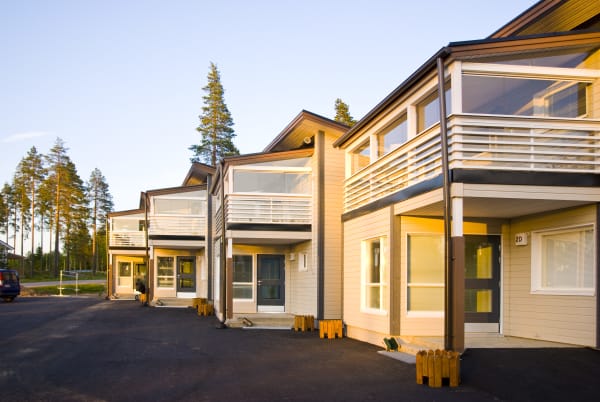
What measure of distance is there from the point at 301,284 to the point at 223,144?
35.6 metres

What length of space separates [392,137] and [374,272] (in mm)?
3280

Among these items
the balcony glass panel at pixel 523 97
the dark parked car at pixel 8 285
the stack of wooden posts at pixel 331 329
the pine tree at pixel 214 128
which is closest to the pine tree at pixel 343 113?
the pine tree at pixel 214 128

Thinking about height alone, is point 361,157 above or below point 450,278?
above

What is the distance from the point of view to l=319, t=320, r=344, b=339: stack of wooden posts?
1518cm

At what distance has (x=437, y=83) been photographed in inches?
414

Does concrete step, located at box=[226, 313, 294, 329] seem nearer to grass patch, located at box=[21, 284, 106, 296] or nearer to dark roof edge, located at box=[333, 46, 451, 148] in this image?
dark roof edge, located at box=[333, 46, 451, 148]

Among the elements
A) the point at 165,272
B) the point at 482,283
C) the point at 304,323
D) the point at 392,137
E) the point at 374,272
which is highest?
the point at 392,137

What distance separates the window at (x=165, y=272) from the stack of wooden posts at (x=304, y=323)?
597 inches

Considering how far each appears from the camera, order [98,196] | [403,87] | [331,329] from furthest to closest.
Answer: [98,196] → [331,329] → [403,87]

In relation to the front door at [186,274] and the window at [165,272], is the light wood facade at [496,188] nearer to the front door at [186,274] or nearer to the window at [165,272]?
the front door at [186,274]

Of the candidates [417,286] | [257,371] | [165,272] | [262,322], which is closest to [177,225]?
[165,272]

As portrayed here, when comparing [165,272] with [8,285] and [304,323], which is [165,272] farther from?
[304,323]

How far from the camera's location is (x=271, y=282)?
69.4 ft

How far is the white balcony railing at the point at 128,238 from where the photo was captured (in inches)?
1399
